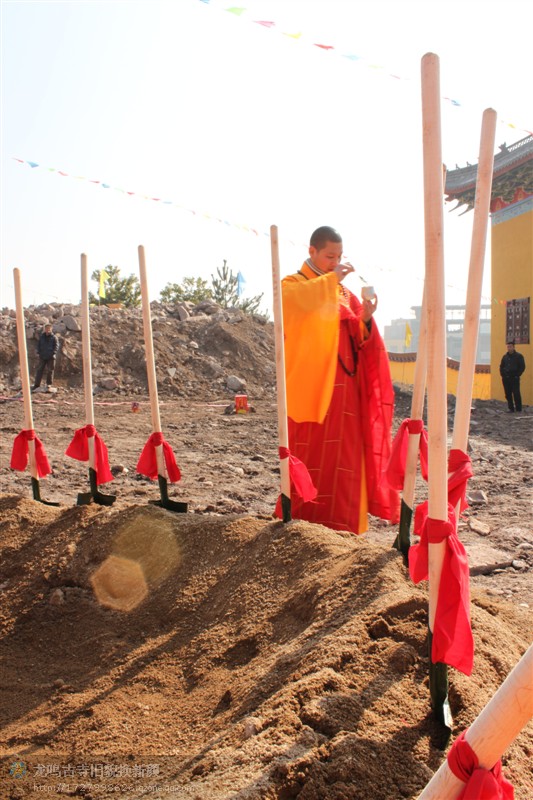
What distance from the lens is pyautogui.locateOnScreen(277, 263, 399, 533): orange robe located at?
3.85m

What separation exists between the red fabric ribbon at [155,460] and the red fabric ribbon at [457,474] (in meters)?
2.04

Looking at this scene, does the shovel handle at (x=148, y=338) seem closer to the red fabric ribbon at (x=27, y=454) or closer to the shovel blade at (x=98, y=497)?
the shovel blade at (x=98, y=497)

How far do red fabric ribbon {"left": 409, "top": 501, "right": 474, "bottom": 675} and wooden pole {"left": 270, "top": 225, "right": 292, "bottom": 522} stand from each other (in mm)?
1332

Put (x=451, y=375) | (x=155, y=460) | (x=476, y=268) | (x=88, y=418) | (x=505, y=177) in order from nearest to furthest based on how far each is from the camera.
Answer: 1. (x=476, y=268)
2. (x=155, y=460)
3. (x=88, y=418)
4. (x=505, y=177)
5. (x=451, y=375)

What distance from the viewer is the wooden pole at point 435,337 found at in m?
1.90

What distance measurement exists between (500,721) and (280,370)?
2.15m

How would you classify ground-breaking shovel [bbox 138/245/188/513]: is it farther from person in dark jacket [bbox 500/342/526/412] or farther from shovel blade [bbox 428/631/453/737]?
person in dark jacket [bbox 500/342/526/412]

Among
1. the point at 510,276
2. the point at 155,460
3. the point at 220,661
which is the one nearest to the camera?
the point at 220,661

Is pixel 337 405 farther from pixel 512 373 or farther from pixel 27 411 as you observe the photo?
pixel 512 373

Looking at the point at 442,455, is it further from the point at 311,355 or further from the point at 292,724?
the point at 311,355

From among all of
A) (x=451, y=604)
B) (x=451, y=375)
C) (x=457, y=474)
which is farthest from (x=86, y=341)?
(x=451, y=375)

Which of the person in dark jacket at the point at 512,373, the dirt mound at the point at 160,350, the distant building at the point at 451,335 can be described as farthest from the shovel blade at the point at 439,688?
the distant building at the point at 451,335

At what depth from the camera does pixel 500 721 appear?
130 centimetres

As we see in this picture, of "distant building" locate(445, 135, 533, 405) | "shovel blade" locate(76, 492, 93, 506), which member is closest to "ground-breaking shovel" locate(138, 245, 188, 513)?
"shovel blade" locate(76, 492, 93, 506)
